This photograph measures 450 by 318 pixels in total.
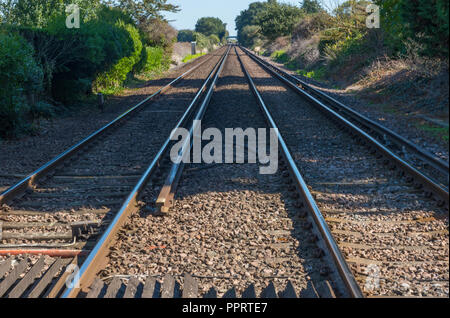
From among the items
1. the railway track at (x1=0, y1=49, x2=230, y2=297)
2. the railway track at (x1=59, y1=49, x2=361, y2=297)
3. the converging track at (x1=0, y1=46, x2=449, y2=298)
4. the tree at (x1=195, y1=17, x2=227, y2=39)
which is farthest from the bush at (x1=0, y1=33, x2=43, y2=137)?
the tree at (x1=195, y1=17, x2=227, y2=39)

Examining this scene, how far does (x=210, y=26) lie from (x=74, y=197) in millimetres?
168978

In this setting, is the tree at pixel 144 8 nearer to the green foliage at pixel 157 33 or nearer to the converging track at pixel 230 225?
the green foliage at pixel 157 33

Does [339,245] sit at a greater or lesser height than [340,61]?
lesser

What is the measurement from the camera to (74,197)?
6457 mm

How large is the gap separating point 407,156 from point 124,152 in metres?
5.18

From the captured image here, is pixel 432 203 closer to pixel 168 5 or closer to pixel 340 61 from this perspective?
pixel 340 61

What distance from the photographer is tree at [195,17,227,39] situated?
16750 cm

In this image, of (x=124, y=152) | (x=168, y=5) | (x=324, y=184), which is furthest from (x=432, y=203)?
(x=168, y=5)

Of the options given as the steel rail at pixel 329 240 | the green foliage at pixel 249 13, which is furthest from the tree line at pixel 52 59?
the green foliage at pixel 249 13

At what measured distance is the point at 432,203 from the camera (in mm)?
5480

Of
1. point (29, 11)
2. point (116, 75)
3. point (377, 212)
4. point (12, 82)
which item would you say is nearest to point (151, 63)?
point (116, 75)

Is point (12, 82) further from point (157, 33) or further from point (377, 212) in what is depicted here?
point (157, 33)

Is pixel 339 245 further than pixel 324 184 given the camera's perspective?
No

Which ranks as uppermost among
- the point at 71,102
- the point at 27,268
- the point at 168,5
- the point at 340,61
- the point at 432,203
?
the point at 168,5
